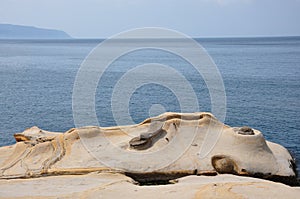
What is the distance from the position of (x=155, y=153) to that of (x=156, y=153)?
6 centimetres

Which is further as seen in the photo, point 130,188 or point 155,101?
point 155,101

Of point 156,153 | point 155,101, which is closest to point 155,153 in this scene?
point 156,153

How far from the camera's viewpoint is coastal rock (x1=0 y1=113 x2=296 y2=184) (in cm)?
2553

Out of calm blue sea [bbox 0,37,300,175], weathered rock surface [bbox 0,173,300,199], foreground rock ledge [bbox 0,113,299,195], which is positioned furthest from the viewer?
calm blue sea [bbox 0,37,300,175]

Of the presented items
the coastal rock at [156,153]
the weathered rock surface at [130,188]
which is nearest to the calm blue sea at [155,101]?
the coastal rock at [156,153]

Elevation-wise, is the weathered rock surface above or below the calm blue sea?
above

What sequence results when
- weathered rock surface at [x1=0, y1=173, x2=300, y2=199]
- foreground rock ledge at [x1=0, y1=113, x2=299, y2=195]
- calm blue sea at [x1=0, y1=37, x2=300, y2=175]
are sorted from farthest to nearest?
calm blue sea at [x1=0, y1=37, x2=300, y2=175] < foreground rock ledge at [x1=0, y1=113, x2=299, y2=195] < weathered rock surface at [x1=0, y1=173, x2=300, y2=199]

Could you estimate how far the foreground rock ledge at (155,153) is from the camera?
25500mm

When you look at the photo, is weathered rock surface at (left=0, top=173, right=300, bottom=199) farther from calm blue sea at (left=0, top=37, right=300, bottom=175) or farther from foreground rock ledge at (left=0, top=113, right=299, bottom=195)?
calm blue sea at (left=0, top=37, right=300, bottom=175)

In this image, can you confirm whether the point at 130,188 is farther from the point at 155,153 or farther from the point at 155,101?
the point at 155,101

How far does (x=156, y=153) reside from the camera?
1065 inches

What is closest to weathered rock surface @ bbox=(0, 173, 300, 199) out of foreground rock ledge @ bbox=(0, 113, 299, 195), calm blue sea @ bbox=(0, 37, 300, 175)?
foreground rock ledge @ bbox=(0, 113, 299, 195)

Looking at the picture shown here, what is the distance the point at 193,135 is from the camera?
28.8m

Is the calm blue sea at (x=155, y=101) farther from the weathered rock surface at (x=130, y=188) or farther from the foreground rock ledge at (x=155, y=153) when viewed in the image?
the weathered rock surface at (x=130, y=188)
